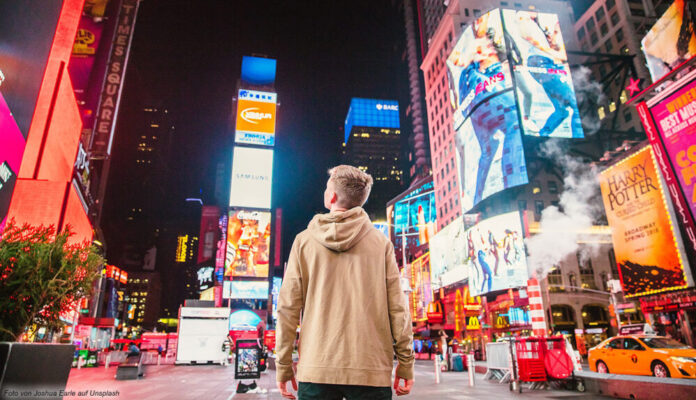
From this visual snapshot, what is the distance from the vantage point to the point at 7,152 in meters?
9.49

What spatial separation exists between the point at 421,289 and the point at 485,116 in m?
27.3

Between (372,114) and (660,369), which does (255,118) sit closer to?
(660,369)

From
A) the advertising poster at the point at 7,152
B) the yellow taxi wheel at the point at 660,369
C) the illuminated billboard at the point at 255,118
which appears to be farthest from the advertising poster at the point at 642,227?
the illuminated billboard at the point at 255,118

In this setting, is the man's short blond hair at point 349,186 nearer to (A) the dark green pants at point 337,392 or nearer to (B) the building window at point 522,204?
(A) the dark green pants at point 337,392

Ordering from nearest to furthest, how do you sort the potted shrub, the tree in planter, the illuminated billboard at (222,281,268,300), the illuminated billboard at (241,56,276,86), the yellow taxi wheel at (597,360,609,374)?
the potted shrub
the tree in planter
the yellow taxi wheel at (597,360,609,374)
the illuminated billboard at (222,281,268,300)
the illuminated billboard at (241,56,276,86)

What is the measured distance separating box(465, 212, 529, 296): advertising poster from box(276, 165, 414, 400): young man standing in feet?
120

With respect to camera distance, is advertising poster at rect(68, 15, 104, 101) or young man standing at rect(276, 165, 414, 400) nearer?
young man standing at rect(276, 165, 414, 400)

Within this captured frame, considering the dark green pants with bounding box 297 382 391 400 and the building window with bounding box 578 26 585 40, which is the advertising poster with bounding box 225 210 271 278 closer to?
the building window with bounding box 578 26 585 40

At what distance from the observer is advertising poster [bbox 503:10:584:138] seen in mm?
41438

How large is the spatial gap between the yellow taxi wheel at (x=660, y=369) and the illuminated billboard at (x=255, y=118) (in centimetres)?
5709

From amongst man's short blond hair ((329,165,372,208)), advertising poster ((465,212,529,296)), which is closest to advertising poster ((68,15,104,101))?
man's short blond hair ((329,165,372,208))

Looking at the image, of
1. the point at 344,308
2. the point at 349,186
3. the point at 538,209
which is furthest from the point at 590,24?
the point at 344,308

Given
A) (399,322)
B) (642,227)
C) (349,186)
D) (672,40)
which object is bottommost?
(399,322)

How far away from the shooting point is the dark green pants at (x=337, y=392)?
1966 mm
